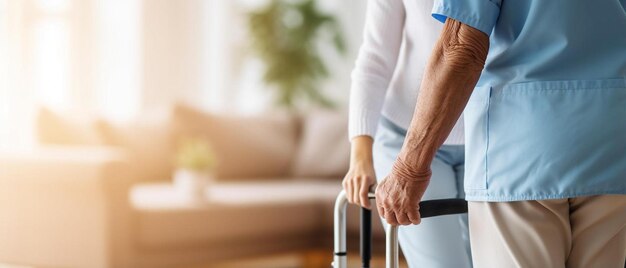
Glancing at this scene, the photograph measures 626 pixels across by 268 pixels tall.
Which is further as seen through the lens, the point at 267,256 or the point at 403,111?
the point at 267,256

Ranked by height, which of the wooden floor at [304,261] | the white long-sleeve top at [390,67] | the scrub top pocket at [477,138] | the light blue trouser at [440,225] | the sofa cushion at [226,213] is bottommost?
the wooden floor at [304,261]

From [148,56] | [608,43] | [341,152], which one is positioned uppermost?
[148,56]

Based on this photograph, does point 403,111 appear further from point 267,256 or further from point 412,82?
point 267,256

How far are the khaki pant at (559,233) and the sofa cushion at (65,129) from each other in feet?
10.0

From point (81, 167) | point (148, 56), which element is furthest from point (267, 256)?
point (148, 56)

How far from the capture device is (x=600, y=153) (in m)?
0.96

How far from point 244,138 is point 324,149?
421 mm

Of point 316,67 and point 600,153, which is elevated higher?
point 316,67

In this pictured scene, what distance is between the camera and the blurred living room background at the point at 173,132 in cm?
312

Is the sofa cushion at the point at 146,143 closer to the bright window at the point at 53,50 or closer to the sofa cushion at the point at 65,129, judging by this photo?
the sofa cushion at the point at 65,129

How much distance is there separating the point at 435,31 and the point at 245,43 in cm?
483

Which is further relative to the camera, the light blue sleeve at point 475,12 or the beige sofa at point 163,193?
the beige sofa at point 163,193

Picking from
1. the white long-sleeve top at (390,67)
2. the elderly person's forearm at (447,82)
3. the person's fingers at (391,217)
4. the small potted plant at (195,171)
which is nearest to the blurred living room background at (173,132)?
the small potted plant at (195,171)

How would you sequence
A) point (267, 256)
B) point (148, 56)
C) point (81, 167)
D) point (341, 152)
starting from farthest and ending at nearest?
point (148, 56)
point (341, 152)
point (267, 256)
point (81, 167)
